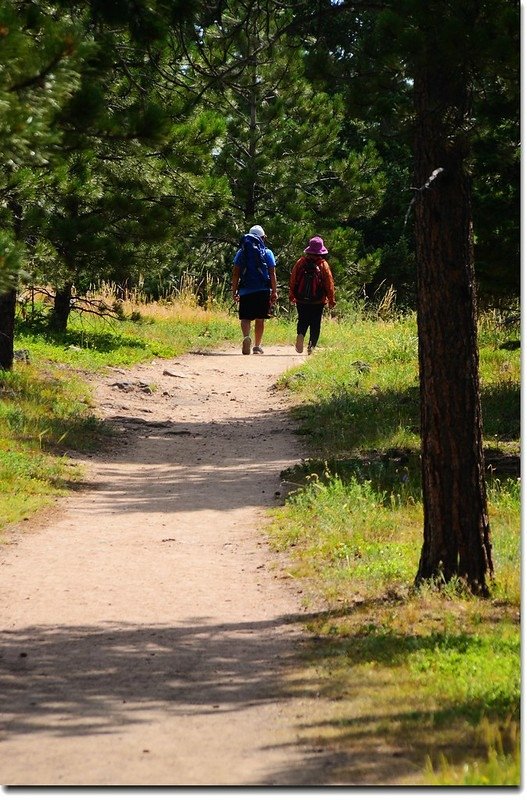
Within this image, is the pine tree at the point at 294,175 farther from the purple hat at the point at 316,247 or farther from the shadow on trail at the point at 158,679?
the shadow on trail at the point at 158,679

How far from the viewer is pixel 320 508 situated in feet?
31.3

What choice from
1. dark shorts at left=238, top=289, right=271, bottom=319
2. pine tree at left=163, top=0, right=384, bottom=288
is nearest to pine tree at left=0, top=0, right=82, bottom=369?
dark shorts at left=238, top=289, right=271, bottom=319

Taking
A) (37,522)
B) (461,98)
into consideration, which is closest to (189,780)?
(461,98)

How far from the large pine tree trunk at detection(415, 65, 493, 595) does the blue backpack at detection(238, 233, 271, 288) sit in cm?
1148

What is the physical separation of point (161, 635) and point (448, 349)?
2.36 metres

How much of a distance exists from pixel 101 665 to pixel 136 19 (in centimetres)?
460

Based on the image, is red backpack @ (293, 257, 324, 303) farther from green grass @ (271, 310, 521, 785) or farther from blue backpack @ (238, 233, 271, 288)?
green grass @ (271, 310, 521, 785)

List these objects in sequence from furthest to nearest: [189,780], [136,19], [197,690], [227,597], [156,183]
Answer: [156,183] < [136,19] < [227,597] < [197,690] < [189,780]

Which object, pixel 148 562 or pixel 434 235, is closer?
pixel 434 235

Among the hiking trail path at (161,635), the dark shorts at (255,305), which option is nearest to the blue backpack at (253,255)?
the dark shorts at (255,305)

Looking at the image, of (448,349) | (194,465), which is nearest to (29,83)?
(448,349)

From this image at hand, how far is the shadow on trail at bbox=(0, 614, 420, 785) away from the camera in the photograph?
492 cm

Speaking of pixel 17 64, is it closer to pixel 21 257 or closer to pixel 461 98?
pixel 21 257

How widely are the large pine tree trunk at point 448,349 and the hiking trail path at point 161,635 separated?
1055 mm
